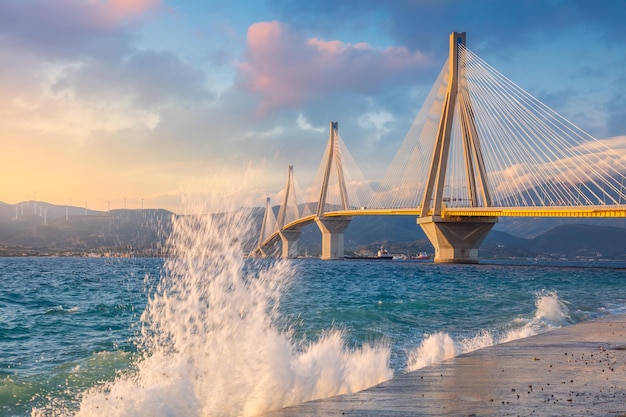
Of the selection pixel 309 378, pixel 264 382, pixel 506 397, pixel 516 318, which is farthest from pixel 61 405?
pixel 516 318

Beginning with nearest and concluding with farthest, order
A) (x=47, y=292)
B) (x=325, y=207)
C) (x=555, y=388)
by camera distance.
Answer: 1. (x=555, y=388)
2. (x=47, y=292)
3. (x=325, y=207)

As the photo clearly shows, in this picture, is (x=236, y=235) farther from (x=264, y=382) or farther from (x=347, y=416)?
(x=347, y=416)

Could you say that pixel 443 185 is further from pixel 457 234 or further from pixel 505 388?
pixel 505 388

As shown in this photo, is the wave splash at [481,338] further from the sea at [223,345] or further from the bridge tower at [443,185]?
the bridge tower at [443,185]

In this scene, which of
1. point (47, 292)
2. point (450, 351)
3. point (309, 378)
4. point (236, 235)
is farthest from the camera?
point (47, 292)

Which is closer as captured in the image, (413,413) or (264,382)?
(413,413)

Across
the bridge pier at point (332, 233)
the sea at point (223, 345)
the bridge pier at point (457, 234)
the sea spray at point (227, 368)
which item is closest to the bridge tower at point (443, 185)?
the bridge pier at point (457, 234)
